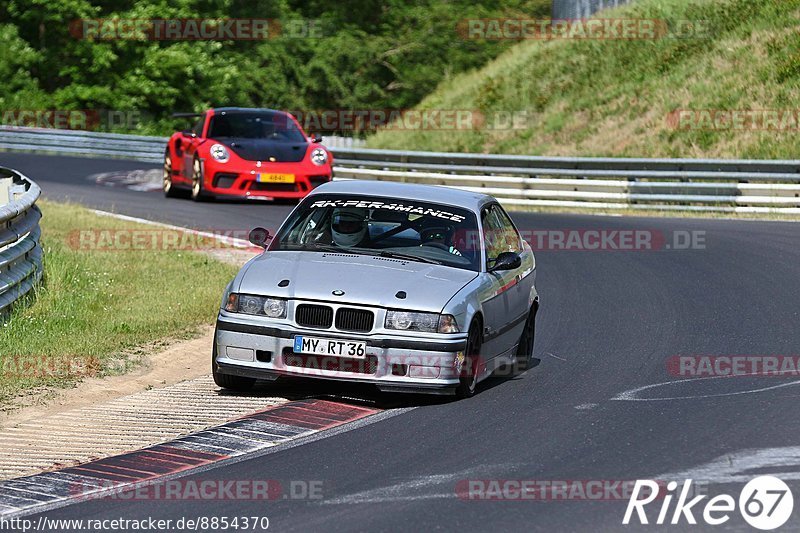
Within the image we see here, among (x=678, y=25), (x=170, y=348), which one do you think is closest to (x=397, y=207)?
(x=170, y=348)

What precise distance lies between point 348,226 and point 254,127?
12774 millimetres

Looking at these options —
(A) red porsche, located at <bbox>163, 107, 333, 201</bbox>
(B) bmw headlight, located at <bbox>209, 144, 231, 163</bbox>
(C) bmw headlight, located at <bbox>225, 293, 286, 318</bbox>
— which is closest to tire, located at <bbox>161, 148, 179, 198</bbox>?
(A) red porsche, located at <bbox>163, 107, 333, 201</bbox>

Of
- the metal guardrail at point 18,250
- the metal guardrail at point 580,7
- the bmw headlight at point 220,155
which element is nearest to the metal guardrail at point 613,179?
the bmw headlight at point 220,155

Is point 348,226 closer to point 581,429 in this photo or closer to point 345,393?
point 345,393

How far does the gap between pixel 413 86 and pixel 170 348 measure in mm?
47928

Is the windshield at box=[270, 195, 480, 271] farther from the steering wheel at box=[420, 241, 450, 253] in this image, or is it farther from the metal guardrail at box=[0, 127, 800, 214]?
the metal guardrail at box=[0, 127, 800, 214]

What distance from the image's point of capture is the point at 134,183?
2792cm

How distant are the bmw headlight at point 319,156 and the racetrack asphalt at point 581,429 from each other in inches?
288

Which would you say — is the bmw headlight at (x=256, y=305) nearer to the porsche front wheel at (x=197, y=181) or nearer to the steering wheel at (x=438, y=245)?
the steering wheel at (x=438, y=245)

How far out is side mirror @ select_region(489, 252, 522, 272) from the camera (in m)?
9.72

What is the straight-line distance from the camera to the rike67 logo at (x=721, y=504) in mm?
6060

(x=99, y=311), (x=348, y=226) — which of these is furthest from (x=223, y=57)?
(x=348, y=226)

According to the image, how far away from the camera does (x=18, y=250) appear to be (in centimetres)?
1218

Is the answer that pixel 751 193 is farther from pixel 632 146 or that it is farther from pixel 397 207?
pixel 397 207
